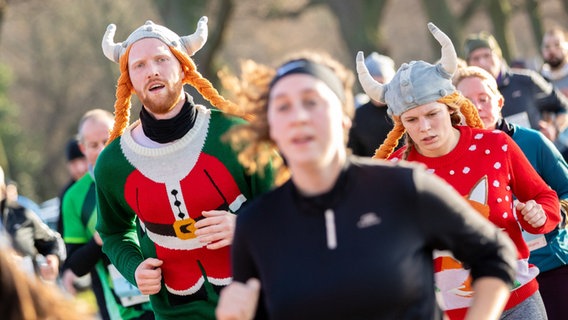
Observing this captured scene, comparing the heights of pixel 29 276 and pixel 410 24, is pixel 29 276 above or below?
below

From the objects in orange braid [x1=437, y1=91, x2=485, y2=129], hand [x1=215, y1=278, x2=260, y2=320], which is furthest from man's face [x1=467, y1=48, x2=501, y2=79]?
hand [x1=215, y1=278, x2=260, y2=320]

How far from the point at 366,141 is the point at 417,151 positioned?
302 cm

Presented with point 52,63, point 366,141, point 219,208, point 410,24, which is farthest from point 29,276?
point 410,24

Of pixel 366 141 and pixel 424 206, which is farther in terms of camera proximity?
pixel 366 141

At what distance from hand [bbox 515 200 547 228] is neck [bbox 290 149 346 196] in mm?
1789

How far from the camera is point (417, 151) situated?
556 centimetres

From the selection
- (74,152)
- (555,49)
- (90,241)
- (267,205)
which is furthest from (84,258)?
(555,49)

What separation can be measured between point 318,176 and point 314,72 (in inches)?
13.1

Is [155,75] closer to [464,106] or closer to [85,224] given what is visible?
[464,106]

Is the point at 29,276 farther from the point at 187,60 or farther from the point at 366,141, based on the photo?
the point at 366,141

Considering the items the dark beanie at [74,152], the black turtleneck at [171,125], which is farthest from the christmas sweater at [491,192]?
the dark beanie at [74,152]

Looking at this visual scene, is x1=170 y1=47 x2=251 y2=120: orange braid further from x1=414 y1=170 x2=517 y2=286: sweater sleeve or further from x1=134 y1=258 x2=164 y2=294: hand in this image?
x1=414 y1=170 x2=517 y2=286: sweater sleeve

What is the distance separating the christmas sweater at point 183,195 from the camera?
5.36 m

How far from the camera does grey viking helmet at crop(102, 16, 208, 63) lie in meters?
5.64
